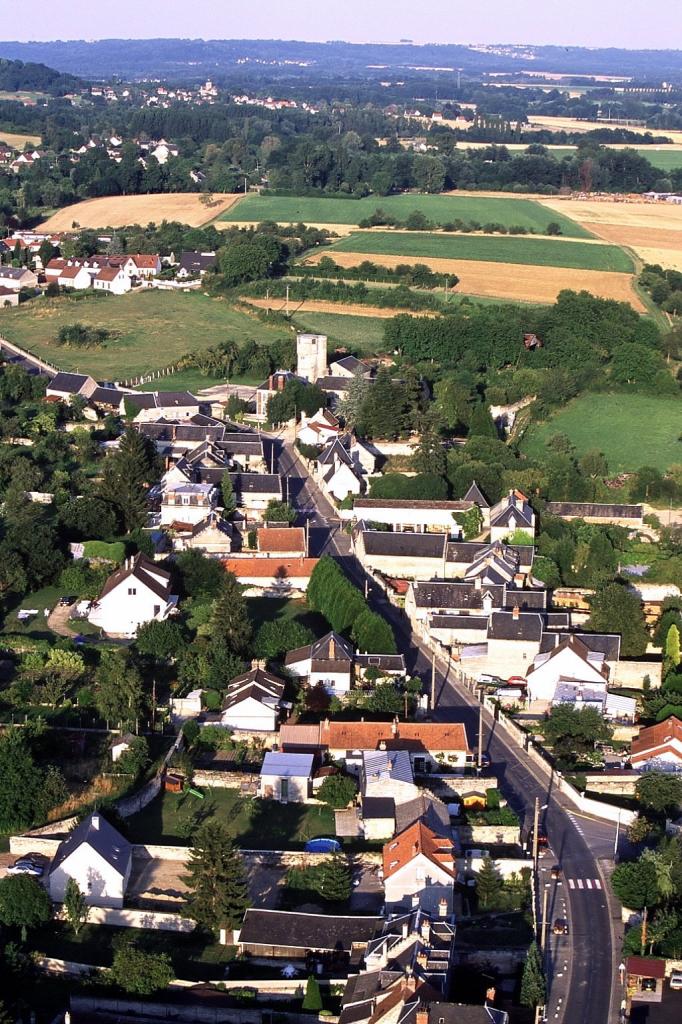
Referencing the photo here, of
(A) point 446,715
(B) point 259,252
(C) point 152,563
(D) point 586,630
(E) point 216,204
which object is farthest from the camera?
(E) point 216,204

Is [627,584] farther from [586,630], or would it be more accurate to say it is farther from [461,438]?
[461,438]

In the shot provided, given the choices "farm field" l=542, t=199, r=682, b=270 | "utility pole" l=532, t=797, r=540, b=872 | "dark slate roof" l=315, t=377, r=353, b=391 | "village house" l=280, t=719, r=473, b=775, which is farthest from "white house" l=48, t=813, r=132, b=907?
"farm field" l=542, t=199, r=682, b=270

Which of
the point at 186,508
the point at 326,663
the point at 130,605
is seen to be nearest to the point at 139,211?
the point at 186,508

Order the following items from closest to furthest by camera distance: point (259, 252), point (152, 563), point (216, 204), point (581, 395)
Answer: point (152, 563) < point (581, 395) < point (259, 252) < point (216, 204)

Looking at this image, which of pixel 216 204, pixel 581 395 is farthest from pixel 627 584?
pixel 216 204

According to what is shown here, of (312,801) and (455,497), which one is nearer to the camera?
(312,801)
